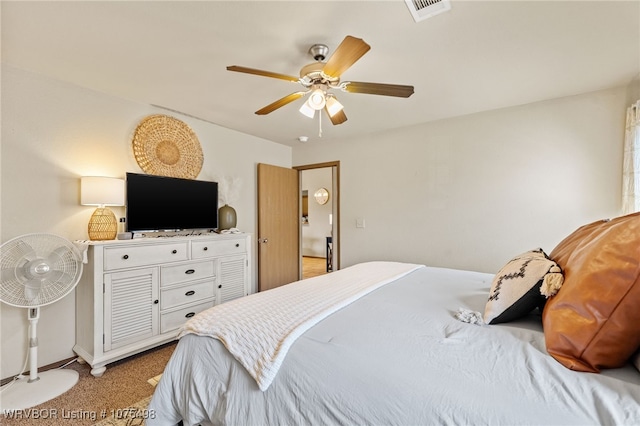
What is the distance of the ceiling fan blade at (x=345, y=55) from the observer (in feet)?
4.61

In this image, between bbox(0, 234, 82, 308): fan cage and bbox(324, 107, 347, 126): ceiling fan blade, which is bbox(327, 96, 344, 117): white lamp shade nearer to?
bbox(324, 107, 347, 126): ceiling fan blade

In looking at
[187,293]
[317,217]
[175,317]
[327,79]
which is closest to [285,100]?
[327,79]

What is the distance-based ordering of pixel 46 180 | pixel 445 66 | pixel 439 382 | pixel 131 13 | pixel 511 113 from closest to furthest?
pixel 439 382
pixel 131 13
pixel 445 66
pixel 46 180
pixel 511 113

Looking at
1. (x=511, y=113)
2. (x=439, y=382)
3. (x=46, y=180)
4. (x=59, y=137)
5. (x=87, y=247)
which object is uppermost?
(x=511, y=113)

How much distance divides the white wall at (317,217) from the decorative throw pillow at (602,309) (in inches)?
267

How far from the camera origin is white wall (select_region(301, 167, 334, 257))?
7773 mm

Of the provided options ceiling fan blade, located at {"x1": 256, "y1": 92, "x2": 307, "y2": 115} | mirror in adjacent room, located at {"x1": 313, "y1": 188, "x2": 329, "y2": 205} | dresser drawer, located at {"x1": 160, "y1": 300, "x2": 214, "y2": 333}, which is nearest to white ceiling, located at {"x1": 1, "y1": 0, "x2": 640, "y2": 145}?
ceiling fan blade, located at {"x1": 256, "y1": 92, "x2": 307, "y2": 115}

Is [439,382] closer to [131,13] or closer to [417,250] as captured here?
[131,13]

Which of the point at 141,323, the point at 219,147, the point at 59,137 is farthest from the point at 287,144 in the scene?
the point at 141,323

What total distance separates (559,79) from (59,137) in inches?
164

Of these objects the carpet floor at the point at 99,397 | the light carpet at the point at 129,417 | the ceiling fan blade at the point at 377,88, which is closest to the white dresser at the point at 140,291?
the carpet floor at the point at 99,397

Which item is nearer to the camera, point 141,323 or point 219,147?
point 141,323

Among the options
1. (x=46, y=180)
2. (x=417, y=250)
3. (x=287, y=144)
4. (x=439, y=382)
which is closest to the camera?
(x=439, y=382)

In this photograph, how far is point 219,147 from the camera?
3.56 metres
